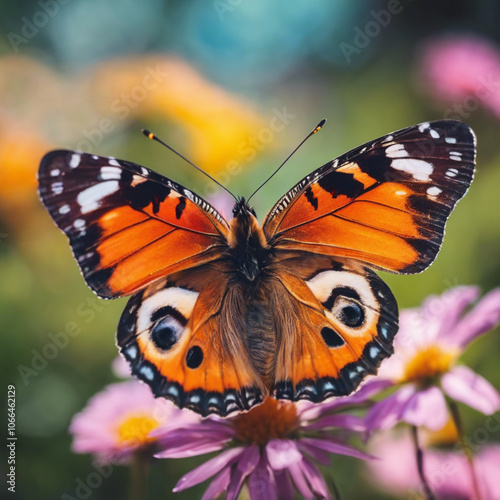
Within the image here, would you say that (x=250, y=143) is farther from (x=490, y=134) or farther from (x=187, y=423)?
(x=187, y=423)

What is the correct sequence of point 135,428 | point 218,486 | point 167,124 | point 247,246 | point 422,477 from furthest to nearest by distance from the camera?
point 167,124 < point 135,428 < point 247,246 < point 218,486 < point 422,477

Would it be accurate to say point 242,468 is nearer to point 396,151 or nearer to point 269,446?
point 269,446

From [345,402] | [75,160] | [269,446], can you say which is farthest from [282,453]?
[75,160]

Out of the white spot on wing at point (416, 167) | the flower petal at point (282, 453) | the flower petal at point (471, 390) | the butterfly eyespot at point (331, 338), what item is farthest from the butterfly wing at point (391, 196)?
the flower petal at point (282, 453)

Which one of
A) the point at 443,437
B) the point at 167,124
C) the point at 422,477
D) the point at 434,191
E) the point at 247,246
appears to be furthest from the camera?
the point at 167,124

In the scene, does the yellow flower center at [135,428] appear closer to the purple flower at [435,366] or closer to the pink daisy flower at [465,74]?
the purple flower at [435,366]

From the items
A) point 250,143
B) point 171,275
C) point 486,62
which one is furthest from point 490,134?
point 171,275
